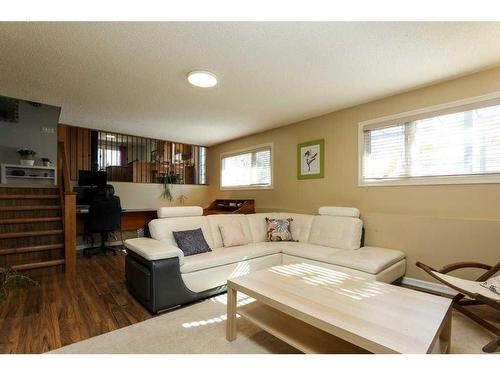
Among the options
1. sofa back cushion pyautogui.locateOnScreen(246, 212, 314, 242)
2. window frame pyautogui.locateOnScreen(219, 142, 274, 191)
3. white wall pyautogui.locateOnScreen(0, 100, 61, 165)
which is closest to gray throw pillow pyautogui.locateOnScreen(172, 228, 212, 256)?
sofa back cushion pyautogui.locateOnScreen(246, 212, 314, 242)

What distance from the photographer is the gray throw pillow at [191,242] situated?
274cm

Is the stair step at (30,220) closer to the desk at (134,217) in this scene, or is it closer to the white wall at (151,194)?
the desk at (134,217)

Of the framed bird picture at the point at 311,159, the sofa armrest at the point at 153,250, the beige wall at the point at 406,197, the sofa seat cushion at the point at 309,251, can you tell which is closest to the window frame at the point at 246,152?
the beige wall at the point at 406,197

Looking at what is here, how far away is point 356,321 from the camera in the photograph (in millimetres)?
1283

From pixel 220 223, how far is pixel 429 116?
2.92 metres

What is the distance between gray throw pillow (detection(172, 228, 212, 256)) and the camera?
2.74m

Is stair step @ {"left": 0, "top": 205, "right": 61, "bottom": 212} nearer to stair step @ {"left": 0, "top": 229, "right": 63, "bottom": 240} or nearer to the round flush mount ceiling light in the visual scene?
stair step @ {"left": 0, "top": 229, "right": 63, "bottom": 240}

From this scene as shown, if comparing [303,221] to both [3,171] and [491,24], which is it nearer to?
[491,24]

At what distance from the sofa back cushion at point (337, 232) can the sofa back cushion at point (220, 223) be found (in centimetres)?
93

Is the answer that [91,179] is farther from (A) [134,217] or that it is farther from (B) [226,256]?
(B) [226,256]

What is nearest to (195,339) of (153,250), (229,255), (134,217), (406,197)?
(153,250)

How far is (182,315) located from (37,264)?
94.2 inches
